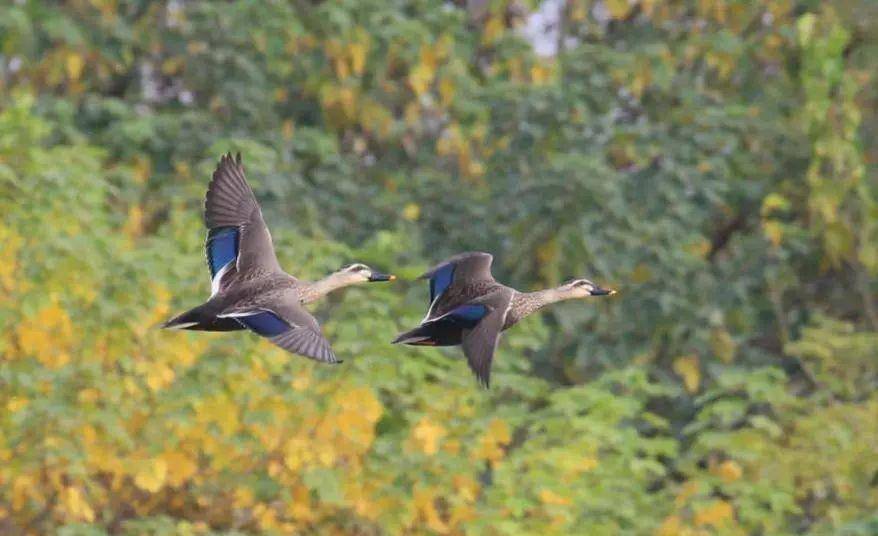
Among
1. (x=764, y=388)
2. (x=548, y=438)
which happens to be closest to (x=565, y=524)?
(x=548, y=438)

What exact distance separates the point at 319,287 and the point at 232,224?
28.7 inches

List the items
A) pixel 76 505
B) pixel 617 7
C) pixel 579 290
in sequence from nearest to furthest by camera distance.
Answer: pixel 579 290 < pixel 76 505 < pixel 617 7

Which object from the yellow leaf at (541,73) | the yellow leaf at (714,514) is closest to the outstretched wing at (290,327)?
the yellow leaf at (714,514)

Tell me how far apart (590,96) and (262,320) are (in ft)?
26.2

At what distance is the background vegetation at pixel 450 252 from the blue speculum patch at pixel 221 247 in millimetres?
2046

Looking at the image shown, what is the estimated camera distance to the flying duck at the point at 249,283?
298 inches

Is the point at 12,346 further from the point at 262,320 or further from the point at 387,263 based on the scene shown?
the point at 262,320

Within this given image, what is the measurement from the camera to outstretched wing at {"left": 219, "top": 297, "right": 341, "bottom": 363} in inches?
289

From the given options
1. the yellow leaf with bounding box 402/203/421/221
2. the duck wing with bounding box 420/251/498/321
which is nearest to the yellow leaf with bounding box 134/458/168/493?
the duck wing with bounding box 420/251/498/321

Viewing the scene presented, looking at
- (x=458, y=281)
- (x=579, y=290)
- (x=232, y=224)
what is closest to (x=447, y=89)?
(x=579, y=290)

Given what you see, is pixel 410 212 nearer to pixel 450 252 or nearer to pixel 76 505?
pixel 450 252

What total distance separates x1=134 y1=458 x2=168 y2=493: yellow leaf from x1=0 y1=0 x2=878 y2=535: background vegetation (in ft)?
0.08

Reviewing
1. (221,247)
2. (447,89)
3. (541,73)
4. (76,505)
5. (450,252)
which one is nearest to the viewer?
(221,247)

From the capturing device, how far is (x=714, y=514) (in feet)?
40.2
